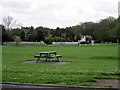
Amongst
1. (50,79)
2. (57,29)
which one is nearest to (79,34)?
(57,29)

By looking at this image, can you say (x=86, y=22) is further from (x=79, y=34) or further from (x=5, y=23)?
(x=5, y=23)

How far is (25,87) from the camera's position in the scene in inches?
364

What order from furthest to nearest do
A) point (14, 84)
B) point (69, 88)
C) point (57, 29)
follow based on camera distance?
point (57, 29)
point (14, 84)
point (69, 88)

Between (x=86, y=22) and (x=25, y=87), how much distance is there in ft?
380

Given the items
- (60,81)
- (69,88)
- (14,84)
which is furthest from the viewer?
(60,81)

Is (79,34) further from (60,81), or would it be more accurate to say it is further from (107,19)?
(60,81)

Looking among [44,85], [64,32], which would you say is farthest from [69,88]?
[64,32]

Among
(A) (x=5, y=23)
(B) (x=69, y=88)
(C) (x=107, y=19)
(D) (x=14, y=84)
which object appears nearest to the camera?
(B) (x=69, y=88)

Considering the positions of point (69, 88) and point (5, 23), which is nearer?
point (69, 88)

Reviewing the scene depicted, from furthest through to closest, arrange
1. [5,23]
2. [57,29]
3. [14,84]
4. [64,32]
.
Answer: [57,29] < [64,32] < [5,23] < [14,84]

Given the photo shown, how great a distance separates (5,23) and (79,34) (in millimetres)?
36090

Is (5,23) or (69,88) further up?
(5,23)

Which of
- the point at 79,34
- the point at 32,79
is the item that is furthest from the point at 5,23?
the point at 32,79

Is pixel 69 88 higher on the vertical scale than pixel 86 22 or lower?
lower
